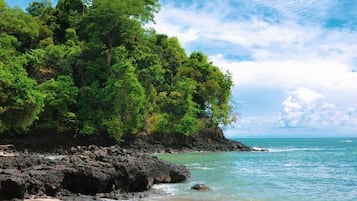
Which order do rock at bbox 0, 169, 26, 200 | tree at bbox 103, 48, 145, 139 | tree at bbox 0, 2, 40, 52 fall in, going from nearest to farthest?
1. rock at bbox 0, 169, 26, 200
2. tree at bbox 103, 48, 145, 139
3. tree at bbox 0, 2, 40, 52

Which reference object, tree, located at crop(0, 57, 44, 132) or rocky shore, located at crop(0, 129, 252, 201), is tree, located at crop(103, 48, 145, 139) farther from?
rocky shore, located at crop(0, 129, 252, 201)

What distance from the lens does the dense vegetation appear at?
172 feet

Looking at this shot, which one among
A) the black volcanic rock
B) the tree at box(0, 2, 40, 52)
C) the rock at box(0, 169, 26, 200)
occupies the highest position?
the tree at box(0, 2, 40, 52)

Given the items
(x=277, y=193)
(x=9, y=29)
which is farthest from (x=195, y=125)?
(x=277, y=193)

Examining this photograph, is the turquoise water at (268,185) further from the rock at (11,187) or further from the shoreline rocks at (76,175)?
the rock at (11,187)

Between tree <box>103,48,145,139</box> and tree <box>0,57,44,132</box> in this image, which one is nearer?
tree <box>0,57,44,132</box>

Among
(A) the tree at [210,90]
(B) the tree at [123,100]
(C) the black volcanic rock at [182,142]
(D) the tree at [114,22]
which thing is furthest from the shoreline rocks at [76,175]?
(A) the tree at [210,90]

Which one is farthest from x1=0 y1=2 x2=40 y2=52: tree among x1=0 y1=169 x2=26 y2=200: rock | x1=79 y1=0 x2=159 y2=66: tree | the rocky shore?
x1=0 y1=169 x2=26 y2=200: rock

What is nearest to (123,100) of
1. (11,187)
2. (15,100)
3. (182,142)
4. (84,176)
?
(182,142)

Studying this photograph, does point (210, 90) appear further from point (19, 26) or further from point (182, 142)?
point (19, 26)

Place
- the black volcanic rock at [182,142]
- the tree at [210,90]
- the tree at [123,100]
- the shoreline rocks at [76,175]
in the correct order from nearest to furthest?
the shoreline rocks at [76,175] → the tree at [123,100] → the black volcanic rock at [182,142] → the tree at [210,90]

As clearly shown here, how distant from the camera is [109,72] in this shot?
183 ft

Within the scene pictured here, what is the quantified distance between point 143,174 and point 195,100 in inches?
1734

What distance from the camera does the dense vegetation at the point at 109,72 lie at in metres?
52.6
